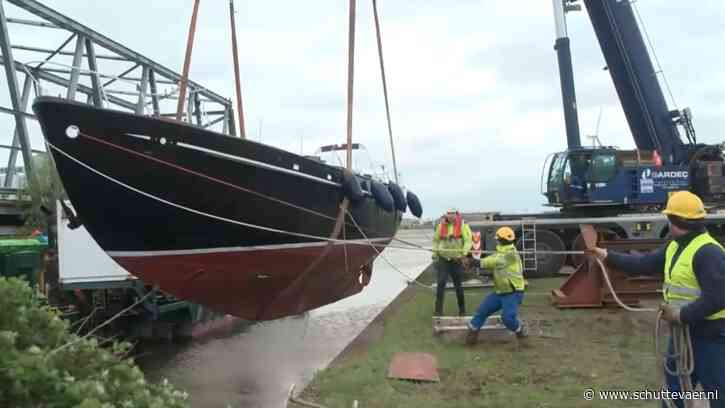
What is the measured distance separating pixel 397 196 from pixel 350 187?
313 centimetres

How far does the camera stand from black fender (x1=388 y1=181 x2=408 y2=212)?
1054 cm

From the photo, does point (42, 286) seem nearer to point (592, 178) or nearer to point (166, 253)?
point (166, 253)

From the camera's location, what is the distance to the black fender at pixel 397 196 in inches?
415

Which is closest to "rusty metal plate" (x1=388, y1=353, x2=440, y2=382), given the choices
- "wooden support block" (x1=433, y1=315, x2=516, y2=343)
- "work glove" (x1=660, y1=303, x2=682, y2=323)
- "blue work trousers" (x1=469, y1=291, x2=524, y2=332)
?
"blue work trousers" (x1=469, y1=291, x2=524, y2=332)

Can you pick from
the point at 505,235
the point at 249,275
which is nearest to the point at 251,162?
the point at 249,275

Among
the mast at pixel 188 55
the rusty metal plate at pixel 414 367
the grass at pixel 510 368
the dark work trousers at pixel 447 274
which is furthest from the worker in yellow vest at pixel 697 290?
the mast at pixel 188 55

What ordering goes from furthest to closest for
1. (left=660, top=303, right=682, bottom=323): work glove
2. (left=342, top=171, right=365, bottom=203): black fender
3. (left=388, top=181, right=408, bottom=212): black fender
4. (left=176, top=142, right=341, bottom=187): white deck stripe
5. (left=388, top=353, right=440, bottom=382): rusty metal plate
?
(left=388, top=181, right=408, bottom=212): black fender, (left=342, top=171, right=365, bottom=203): black fender, (left=176, top=142, right=341, bottom=187): white deck stripe, (left=388, top=353, right=440, bottom=382): rusty metal plate, (left=660, top=303, right=682, bottom=323): work glove

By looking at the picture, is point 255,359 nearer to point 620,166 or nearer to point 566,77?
point 620,166

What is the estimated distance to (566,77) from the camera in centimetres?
1403

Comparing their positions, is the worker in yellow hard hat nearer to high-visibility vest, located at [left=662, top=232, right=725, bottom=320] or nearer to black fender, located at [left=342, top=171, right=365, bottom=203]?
black fender, located at [left=342, top=171, right=365, bottom=203]

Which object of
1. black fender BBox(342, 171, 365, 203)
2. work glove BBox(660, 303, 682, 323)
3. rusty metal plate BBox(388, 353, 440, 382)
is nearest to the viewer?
work glove BBox(660, 303, 682, 323)

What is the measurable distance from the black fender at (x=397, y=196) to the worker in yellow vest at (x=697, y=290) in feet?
23.1

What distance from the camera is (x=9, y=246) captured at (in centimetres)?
898

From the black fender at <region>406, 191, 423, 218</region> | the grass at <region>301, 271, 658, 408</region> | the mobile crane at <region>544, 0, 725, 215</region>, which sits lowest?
the grass at <region>301, 271, 658, 408</region>
